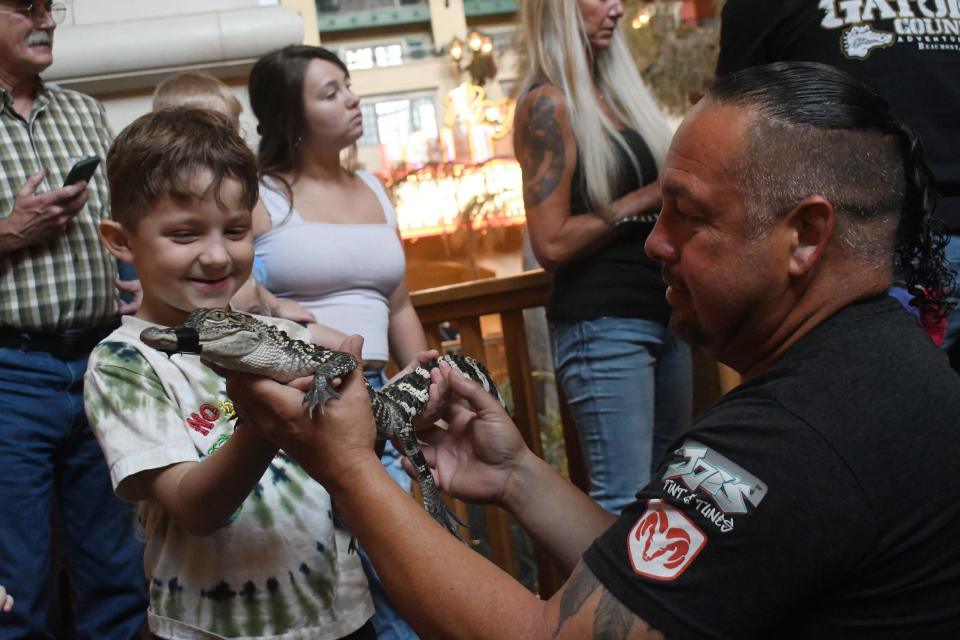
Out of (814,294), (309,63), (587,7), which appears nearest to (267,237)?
(309,63)

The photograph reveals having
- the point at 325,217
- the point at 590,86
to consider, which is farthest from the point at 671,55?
the point at 325,217

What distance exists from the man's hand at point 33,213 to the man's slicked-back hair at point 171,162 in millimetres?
675

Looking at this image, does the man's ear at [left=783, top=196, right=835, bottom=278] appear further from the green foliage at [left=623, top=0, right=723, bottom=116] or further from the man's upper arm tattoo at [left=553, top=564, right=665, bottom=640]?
the green foliage at [left=623, top=0, right=723, bottom=116]

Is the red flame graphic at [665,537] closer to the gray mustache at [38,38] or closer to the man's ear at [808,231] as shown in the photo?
the man's ear at [808,231]

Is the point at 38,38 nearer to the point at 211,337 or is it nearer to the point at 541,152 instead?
the point at 541,152

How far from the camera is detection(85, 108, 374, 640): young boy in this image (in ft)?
4.49

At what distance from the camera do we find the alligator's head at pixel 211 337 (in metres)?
1.17

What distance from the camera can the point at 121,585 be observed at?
2.30m

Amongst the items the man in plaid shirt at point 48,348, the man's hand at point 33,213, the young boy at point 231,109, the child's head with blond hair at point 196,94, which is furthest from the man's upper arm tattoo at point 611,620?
the child's head with blond hair at point 196,94

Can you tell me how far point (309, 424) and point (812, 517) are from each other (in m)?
0.65

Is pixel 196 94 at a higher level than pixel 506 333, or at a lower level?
higher

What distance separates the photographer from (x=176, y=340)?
1168mm

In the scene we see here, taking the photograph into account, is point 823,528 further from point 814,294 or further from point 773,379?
point 814,294

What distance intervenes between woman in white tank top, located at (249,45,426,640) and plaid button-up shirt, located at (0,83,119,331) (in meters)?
0.45
